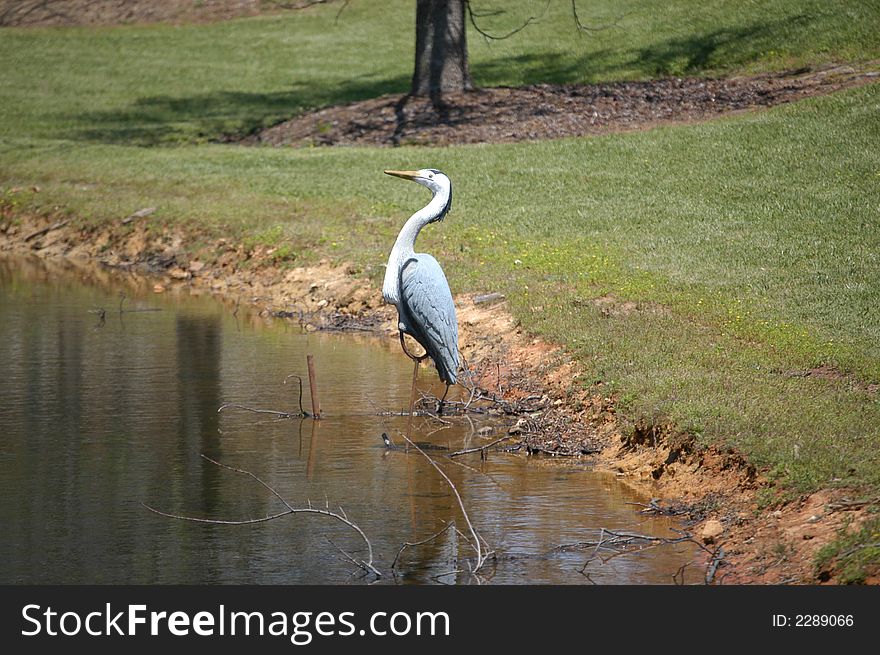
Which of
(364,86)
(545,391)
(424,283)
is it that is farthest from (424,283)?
(364,86)

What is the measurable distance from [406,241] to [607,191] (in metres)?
8.78

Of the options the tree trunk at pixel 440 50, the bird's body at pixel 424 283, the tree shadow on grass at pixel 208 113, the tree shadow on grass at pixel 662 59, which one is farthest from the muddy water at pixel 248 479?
Result: the tree shadow on grass at pixel 662 59

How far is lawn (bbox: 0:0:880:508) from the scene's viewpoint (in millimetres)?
10453

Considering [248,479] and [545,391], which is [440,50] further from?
[248,479]

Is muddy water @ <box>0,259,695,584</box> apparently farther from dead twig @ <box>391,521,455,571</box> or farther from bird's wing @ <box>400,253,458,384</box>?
bird's wing @ <box>400,253,458,384</box>

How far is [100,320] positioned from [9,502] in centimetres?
637

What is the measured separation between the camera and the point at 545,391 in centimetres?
1133

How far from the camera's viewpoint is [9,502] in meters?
8.98

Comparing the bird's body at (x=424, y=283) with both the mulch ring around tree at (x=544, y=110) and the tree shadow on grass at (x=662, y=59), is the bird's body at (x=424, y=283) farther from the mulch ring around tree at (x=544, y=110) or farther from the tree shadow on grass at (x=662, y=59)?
the tree shadow on grass at (x=662, y=59)

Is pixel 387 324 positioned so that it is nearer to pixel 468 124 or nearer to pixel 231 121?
pixel 468 124

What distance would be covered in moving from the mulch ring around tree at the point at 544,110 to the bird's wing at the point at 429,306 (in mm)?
12123

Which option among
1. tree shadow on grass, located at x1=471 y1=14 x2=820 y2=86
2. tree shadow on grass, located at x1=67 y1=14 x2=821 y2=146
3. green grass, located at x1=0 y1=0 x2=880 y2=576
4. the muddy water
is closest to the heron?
the muddy water

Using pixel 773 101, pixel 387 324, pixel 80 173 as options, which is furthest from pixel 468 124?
pixel 387 324

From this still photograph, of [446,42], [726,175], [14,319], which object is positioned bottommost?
[14,319]
